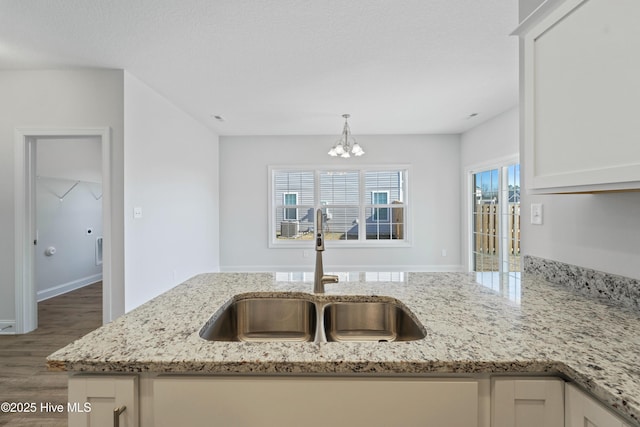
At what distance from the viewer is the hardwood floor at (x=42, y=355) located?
1.90 meters

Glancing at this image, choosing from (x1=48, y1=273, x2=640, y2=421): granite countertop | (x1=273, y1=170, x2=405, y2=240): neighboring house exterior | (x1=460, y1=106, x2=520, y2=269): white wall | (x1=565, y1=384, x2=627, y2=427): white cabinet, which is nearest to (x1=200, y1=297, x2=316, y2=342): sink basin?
(x1=48, y1=273, x2=640, y2=421): granite countertop

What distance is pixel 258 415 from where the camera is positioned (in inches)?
28.5

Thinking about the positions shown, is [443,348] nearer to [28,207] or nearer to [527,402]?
[527,402]

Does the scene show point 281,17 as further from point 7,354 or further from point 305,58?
point 7,354

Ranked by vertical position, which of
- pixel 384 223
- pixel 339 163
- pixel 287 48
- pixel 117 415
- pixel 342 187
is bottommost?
pixel 117 415

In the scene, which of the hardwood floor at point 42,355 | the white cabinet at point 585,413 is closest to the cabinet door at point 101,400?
the white cabinet at point 585,413

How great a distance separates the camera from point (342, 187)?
5691 mm

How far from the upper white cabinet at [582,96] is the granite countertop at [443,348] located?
1.44 feet

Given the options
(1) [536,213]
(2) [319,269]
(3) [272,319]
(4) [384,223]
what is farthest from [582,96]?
(4) [384,223]

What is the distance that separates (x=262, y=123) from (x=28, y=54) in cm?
269

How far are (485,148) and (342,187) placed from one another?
243 cm

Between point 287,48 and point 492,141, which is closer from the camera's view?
point 287,48

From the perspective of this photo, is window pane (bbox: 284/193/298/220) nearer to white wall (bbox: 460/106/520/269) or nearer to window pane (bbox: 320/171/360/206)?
window pane (bbox: 320/171/360/206)

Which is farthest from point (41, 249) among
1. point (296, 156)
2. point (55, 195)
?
point (296, 156)
